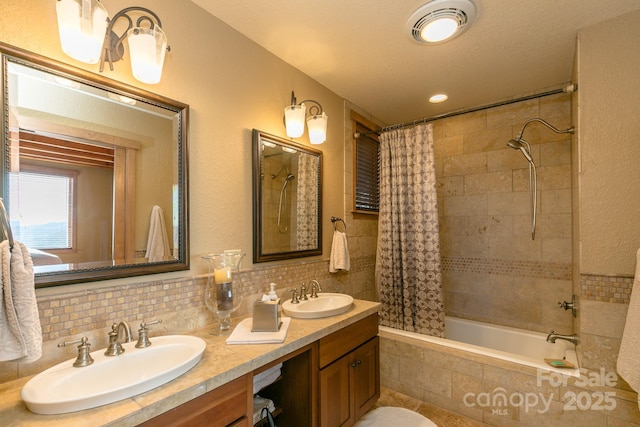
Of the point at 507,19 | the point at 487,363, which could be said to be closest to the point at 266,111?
the point at 507,19

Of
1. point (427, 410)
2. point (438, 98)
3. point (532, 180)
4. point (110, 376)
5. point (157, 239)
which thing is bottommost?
point (427, 410)

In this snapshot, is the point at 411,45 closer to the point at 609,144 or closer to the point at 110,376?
the point at 609,144

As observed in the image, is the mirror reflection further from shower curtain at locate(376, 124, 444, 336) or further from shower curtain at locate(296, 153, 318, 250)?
shower curtain at locate(376, 124, 444, 336)

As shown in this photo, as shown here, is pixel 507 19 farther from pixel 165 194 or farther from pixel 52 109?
pixel 52 109

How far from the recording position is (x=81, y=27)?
106cm

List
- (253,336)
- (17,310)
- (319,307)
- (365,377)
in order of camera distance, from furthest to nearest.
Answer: (319,307) < (365,377) < (253,336) < (17,310)

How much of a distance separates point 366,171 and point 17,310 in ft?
8.58

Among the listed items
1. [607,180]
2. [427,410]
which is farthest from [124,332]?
[607,180]

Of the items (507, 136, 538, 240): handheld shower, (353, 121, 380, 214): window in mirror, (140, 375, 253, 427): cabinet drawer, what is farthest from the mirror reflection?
(507, 136, 538, 240): handheld shower

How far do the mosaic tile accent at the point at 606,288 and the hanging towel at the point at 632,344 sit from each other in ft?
0.40

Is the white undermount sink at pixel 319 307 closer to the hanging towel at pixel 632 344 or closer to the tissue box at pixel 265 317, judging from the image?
the tissue box at pixel 265 317

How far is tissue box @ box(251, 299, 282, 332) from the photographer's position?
4.53 feet

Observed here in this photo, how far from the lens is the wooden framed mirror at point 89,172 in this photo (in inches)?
40.9

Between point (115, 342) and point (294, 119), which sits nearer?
point (115, 342)
